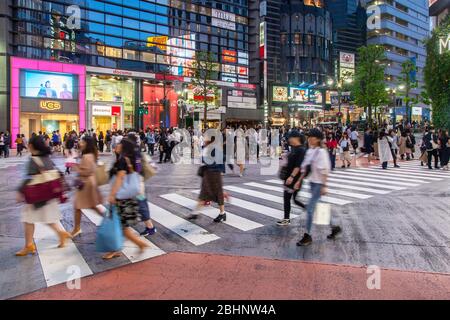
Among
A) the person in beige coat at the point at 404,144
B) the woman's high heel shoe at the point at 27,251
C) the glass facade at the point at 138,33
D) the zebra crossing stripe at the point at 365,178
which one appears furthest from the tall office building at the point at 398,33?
the woman's high heel shoe at the point at 27,251

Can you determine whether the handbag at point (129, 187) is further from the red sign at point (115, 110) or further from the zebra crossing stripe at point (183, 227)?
the red sign at point (115, 110)

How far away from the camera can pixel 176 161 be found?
2266cm

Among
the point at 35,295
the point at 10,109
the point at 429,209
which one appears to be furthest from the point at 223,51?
the point at 35,295

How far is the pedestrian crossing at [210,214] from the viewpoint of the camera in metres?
6.00

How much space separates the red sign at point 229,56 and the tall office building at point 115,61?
0.44 ft

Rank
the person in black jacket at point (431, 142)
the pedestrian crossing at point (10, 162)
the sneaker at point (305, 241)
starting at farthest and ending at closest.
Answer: the pedestrian crossing at point (10, 162)
the person in black jacket at point (431, 142)
the sneaker at point (305, 241)

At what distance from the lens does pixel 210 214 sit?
9.08 metres

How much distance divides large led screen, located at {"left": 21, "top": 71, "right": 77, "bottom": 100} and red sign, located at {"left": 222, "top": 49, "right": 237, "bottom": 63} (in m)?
22.0

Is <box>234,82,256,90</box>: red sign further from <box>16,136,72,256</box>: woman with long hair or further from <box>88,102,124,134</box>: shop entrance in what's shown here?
<box>16,136,72,256</box>: woman with long hair

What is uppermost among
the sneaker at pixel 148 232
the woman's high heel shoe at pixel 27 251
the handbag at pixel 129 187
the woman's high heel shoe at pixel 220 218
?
the handbag at pixel 129 187

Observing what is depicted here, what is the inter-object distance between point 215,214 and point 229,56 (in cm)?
5075

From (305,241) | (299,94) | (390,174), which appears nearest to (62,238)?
(305,241)

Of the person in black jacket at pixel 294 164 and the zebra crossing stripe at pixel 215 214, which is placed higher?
the person in black jacket at pixel 294 164

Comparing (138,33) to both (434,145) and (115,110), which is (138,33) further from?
(434,145)
